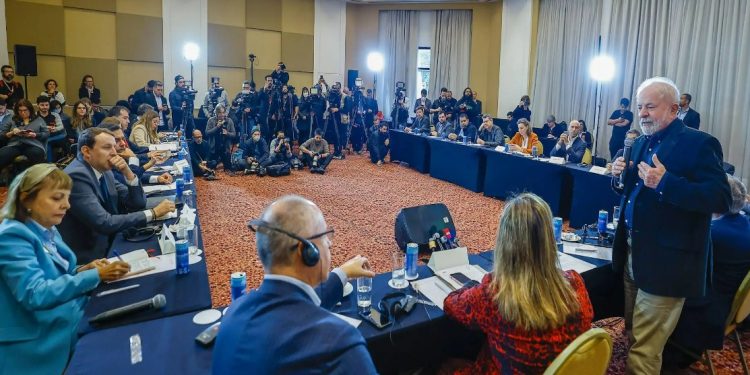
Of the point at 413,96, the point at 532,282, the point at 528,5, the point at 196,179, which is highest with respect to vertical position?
the point at 528,5

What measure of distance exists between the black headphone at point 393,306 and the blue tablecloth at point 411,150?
7.36m

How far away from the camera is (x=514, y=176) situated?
686 centimetres

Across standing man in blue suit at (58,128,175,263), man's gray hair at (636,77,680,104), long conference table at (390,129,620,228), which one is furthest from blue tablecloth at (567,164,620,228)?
standing man in blue suit at (58,128,175,263)

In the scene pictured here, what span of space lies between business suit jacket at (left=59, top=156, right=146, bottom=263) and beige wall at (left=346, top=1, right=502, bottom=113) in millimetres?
11190

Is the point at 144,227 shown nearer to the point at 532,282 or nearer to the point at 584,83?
the point at 532,282

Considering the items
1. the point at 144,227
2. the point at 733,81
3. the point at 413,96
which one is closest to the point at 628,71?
the point at 733,81

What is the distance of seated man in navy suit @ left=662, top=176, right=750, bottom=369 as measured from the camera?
2.43m

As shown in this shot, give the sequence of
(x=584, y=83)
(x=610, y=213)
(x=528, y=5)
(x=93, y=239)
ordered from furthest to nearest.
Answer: (x=528, y=5)
(x=584, y=83)
(x=610, y=213)
(x=93, y=239)

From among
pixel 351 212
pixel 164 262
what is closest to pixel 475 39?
pixel 351 212

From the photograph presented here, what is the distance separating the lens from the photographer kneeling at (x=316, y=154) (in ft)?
30.3

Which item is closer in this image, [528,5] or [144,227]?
[144,227]

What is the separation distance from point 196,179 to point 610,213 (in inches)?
245

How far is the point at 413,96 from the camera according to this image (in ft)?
47.4

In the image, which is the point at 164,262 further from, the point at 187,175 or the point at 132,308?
the point at 187,175
